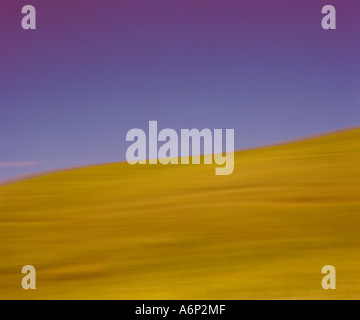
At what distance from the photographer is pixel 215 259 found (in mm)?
3490

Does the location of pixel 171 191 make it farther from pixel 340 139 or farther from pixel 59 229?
pixel 340 139

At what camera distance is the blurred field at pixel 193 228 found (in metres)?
3.45

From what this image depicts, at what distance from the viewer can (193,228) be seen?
11.7 ft

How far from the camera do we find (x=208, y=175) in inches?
142

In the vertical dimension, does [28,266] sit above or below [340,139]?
below

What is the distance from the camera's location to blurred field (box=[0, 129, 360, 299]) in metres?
3.45

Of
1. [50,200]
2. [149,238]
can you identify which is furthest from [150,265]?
[50,200]

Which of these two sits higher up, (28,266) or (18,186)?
(18,186)

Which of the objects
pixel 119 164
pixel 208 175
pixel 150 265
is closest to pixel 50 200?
pixel 119 164

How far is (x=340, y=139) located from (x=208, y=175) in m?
0.76

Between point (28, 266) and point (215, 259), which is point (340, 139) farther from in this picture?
point (28, 266)
